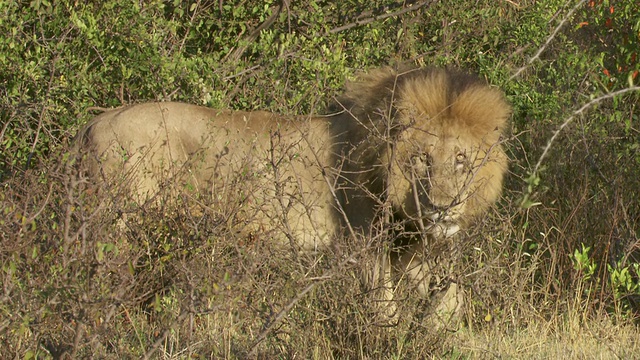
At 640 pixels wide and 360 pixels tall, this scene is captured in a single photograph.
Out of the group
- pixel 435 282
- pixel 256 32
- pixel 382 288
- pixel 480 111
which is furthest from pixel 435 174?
pixel 256 32

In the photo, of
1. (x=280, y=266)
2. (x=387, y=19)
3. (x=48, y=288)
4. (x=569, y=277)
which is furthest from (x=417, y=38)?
(x=48, y=288)

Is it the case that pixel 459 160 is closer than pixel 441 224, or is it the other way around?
pixel 441 224

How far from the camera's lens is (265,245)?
4.19m

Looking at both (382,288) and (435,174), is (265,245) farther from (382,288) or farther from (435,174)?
(435,174)

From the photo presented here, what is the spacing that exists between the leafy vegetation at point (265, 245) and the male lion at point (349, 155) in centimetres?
23

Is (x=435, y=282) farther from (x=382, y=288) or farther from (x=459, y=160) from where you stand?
(x=459, y=160)

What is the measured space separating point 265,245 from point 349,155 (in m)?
0.75

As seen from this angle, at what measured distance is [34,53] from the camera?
257 inches

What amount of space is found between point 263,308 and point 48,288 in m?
0.93

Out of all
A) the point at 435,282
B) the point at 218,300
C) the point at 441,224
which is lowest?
the point at 218,300

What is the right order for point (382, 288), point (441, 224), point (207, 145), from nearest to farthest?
point (382, 288) → point (441, 224) → point (207, 145)

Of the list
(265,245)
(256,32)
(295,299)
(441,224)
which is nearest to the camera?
(295,299)

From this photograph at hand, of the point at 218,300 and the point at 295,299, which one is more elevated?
the point at 295,299

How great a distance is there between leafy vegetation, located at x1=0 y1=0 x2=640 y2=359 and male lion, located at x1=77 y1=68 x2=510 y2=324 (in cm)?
23
